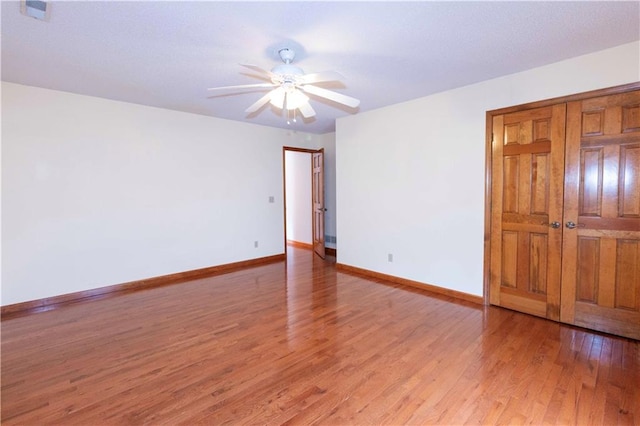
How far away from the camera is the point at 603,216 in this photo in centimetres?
282

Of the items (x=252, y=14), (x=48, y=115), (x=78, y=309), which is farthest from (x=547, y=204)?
(x=48, y=115)

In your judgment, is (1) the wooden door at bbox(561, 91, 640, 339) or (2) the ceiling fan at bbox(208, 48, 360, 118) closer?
(2) the ceiling fan at bbox(208, 48, 360, 118)

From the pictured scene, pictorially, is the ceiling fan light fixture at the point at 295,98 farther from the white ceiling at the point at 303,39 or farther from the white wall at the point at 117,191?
the white wall at the point at 117,191

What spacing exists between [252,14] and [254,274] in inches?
145

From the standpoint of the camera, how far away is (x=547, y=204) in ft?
10.2

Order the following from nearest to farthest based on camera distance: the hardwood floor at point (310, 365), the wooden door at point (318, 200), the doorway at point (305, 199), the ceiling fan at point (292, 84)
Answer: the hardwood floor at point (310, 365), the ceiling fan at point (292, 84), the wooden door at point (318, 200), the doorway at point (305, 199)

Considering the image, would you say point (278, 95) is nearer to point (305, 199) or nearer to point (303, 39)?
point (303, 39)

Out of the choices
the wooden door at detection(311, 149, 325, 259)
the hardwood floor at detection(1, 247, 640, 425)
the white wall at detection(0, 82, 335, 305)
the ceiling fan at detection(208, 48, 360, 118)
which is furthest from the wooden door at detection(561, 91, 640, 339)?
the white wall at detection(0, 82, 335, 305)

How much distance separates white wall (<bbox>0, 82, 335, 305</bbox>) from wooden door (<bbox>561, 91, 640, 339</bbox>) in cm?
444

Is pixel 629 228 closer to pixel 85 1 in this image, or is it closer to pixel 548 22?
pixel 548 22

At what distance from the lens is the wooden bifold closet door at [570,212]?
2.71 metres

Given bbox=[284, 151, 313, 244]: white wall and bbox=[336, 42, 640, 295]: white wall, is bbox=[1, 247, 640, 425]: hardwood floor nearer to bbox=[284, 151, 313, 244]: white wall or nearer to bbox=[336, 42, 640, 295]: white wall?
bbox=[336, 42, 640, 295]: white wall

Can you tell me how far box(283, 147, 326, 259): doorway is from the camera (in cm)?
638

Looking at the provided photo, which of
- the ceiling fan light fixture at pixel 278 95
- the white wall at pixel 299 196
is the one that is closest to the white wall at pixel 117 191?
the white wall at pixel 299 196
